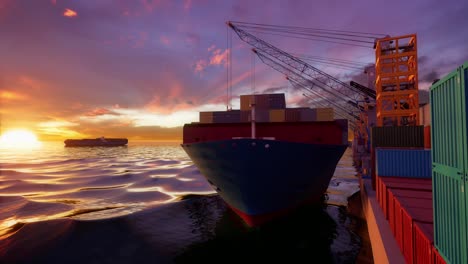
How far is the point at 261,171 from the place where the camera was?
10.2m

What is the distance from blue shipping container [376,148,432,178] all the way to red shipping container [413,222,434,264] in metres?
9.10

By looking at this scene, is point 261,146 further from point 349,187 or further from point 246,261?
point 349,187

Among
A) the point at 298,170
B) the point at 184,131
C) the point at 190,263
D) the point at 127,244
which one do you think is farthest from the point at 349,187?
the point at 127,244

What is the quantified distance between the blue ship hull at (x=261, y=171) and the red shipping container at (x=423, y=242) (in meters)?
5.44

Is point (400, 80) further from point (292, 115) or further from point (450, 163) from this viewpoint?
point (450, 163)

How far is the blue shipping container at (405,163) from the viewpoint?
13.4m

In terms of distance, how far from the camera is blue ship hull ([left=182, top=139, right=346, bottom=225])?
1002 centimetres

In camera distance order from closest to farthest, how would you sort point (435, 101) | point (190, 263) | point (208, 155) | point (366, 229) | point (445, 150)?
point (445, 150) → point (435, 101) → point (190, 263) → point (208, 155) → point (366, 229)

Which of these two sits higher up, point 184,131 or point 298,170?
point 184,131

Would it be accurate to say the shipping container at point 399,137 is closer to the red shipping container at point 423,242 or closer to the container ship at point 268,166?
the container ship at point 268,166

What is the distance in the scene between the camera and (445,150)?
476cm

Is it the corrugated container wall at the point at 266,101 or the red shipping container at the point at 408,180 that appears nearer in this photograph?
the red shipping container at the point at 408,180

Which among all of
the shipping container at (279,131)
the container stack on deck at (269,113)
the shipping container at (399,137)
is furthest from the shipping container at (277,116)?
the shipping container at (399,137)

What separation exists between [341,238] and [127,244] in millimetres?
11675
